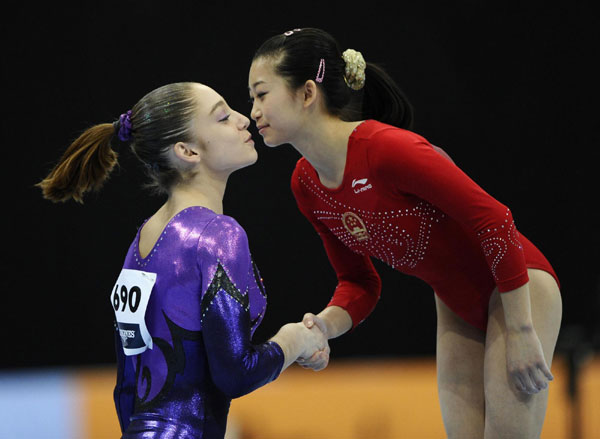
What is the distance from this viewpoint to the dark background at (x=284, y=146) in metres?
4.13

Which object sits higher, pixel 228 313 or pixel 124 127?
pixel 124 127

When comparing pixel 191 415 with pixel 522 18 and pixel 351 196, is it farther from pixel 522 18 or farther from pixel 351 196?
pixel 522 18

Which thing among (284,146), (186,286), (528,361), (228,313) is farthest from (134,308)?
(284,146)

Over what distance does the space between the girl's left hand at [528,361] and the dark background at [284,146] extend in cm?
216

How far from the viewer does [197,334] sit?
1.69 meters

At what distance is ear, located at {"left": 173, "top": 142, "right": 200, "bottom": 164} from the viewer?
183 centimetres

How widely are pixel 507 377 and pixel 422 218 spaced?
486 mm

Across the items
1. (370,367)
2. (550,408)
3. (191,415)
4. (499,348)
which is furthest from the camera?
(370,367)

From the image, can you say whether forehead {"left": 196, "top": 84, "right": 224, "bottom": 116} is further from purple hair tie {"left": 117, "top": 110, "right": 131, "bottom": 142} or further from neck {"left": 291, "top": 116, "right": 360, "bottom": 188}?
neck {"left": 291, "top": 116, "right": 360, "bottom": 188}

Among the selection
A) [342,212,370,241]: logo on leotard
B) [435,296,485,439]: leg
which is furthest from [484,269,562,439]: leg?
[342,212,370,241]: logo on leotard

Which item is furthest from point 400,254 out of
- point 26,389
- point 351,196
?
point 26,389

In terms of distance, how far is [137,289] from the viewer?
5.66 feet

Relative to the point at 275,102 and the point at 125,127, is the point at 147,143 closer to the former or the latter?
the point at 125,127

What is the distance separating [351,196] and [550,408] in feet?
5.76
